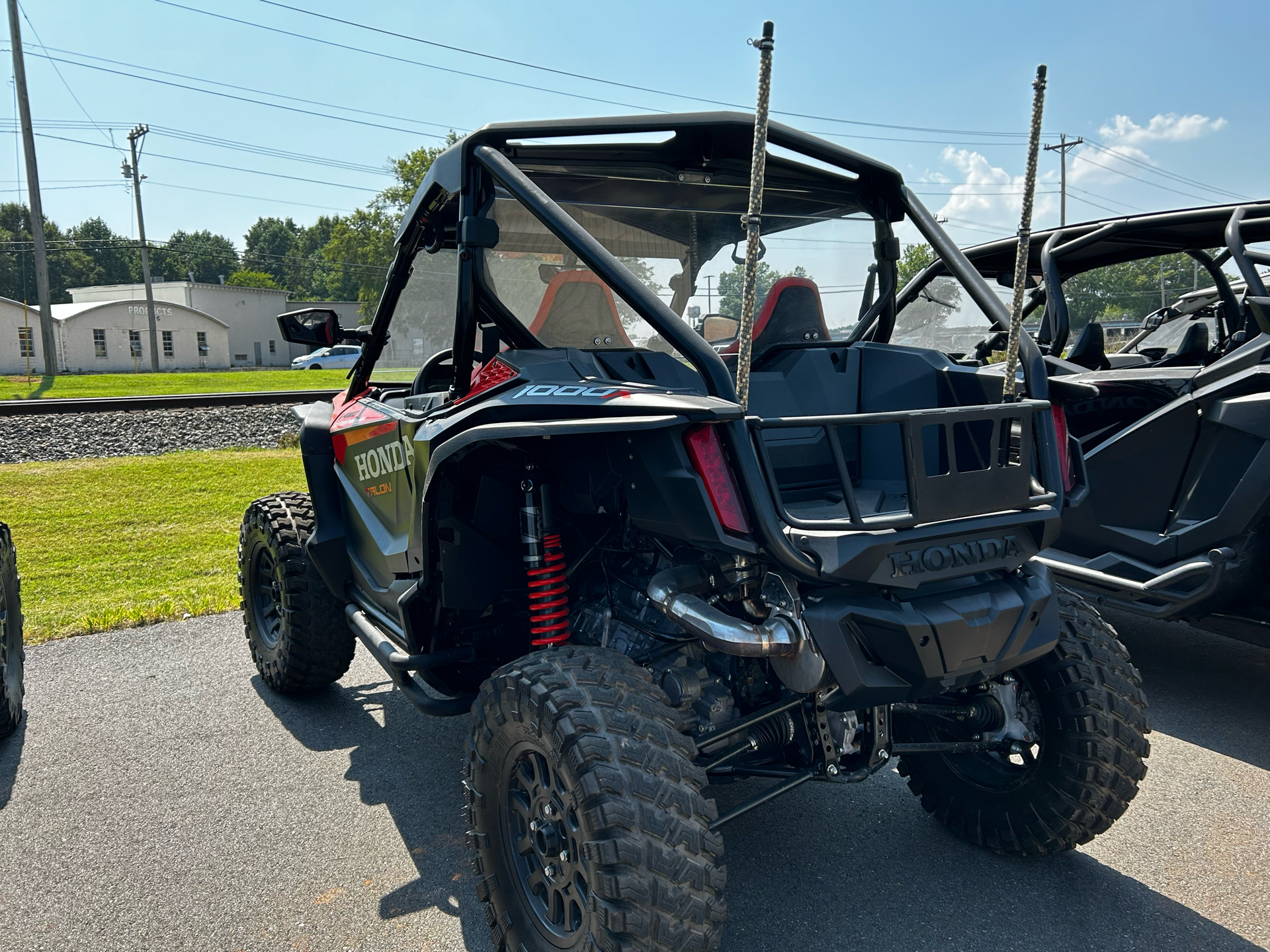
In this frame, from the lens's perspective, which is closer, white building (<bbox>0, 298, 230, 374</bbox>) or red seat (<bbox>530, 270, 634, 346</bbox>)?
red seat (<bbox>530, 270, 634, 346</bbox>)

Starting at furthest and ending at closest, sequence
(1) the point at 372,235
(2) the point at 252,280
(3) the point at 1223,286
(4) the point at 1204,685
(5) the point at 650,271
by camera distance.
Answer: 1. (2) the point at 252,280
2. (1) the point at 372,235
3. (3) the point at 1223,286
4. (4) the point at 1204,685
5. (5) the point at 650,271

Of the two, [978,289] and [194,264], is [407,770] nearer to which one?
[978,289]

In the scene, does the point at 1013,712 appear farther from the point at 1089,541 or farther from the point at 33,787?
the point at 33,787

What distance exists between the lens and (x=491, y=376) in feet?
9.25

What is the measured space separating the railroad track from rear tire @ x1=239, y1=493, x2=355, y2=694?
9.26 metres

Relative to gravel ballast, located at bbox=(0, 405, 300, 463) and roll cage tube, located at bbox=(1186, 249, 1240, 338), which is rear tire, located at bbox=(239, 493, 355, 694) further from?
gravel ballast, located at bbox=(0, 405, 300, 463)

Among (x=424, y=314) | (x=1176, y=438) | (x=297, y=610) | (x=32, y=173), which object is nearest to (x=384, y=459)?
(x=424, y=314)

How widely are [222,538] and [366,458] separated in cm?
508

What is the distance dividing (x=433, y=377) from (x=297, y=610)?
1377 mm

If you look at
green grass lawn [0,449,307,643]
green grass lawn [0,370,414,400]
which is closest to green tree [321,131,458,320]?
green grass lawn [0,370,414,400]

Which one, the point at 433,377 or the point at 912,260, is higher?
the point at 912,260

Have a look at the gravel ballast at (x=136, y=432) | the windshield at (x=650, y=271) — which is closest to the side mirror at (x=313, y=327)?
the windshield at (x=650, y=271)

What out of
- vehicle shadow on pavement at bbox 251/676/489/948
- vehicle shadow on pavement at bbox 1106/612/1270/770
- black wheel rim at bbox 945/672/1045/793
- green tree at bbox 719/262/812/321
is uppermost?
green tree at bbox 719/262/812/321

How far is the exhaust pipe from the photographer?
7.19ft
